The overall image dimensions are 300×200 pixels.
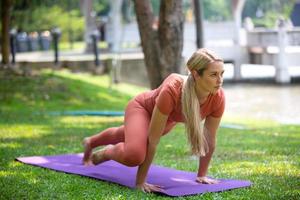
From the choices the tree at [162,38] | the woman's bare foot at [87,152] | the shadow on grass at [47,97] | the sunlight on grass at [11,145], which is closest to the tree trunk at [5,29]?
the shadow on grass at [47,97]

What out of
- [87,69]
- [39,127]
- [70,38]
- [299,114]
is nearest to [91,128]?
[39,127]

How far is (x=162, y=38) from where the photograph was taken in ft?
38.5

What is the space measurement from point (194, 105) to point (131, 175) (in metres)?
1.17

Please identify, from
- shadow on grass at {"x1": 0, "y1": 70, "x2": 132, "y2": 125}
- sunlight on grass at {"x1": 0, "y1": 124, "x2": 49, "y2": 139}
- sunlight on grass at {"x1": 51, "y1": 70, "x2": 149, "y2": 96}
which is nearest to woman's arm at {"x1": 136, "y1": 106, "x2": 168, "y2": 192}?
sunlight on grass at {"x1": 0, "y1": 124, "x2": 49, "y2": 139}

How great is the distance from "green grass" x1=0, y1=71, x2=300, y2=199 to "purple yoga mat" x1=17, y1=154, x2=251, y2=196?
0.12 m

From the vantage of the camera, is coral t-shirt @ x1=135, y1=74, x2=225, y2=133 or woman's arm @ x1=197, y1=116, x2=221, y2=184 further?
woman's arm @ x1=197, y1=116, x2=221, y2=184

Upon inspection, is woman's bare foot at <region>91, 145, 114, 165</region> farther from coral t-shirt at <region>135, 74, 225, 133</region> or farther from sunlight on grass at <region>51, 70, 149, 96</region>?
sunlight on grass at <region>51, 70, 149, 96</region>

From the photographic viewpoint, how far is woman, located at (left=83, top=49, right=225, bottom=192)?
5305 millimetres

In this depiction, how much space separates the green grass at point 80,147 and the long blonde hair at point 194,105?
404 mm

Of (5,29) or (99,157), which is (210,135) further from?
(5,29)

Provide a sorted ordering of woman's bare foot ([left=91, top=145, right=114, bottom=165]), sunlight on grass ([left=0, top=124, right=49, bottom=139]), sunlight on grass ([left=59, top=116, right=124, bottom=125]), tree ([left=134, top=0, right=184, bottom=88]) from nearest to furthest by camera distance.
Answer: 1. woman's bare foot ([left=91, top=145, right=114, bottom=165])
2. sunlight on grass ([left=0, top=124, right=49, bottom=139])
3. sunlight on grass ([left=59, top=116, right=124, bottom=125])
4. tree ([left=134, top=0, right=184, bottom=88])

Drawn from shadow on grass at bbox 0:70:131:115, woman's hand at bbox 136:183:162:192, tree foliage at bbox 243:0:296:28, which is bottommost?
tree foliage at bbox 243:0:296:28

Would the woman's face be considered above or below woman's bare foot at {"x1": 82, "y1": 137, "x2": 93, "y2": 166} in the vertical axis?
above

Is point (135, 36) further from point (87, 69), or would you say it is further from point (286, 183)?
point (286, 183)
